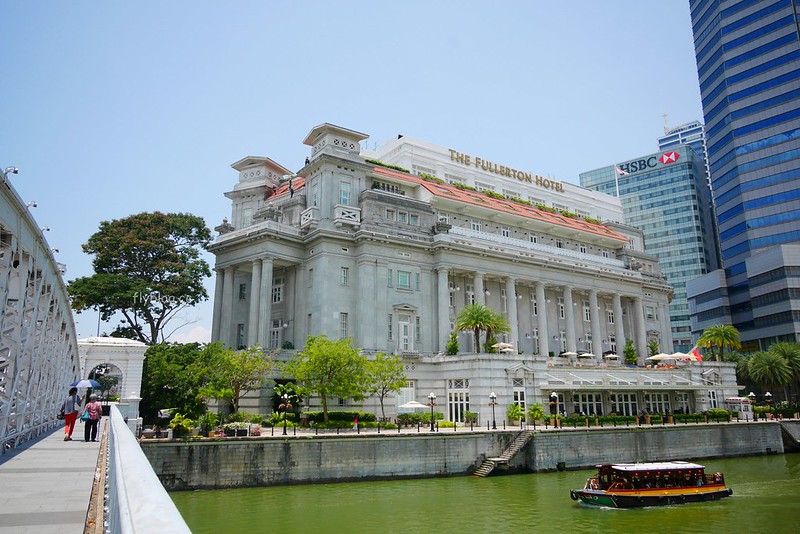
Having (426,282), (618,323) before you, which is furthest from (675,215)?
(426,282)

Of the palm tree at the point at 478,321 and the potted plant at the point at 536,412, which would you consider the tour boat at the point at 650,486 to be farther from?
the palm tree at the point at 478,321

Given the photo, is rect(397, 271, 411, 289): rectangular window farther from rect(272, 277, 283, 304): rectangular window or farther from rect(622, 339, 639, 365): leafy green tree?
rect(622, 339, 639, 365): leafy green tree

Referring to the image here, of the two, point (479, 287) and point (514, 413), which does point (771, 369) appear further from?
point (514, 413)

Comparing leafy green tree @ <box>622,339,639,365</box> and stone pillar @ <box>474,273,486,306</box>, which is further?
leafy green tree @ <box>622,339,639,365</box>

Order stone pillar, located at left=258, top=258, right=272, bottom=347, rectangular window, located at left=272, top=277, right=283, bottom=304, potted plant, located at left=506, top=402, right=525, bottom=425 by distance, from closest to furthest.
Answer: potted plant, located at left=506, top=402, right=525, bottom=425 → stone pillar, located at left=258, top=258, right=272, bottom=347 → rectangular window, located at left=272, top=277, right=283, bottom=304

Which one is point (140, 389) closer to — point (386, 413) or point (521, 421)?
point (386, 413)

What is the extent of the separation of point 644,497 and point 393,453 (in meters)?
16.3

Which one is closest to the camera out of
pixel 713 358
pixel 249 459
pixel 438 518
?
pixel 438 518

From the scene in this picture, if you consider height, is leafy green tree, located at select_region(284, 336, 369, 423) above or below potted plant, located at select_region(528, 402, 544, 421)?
above

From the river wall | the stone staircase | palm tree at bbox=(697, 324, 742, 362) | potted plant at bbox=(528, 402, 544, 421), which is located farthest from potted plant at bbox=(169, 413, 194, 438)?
palm tree at bbox=(697, 324, 742, 362)

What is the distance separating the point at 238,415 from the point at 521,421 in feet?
77.8

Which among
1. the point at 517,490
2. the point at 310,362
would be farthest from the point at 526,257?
the point at 517,490

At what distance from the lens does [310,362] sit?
50281 mm

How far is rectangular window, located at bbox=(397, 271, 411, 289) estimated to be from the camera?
66062mm
